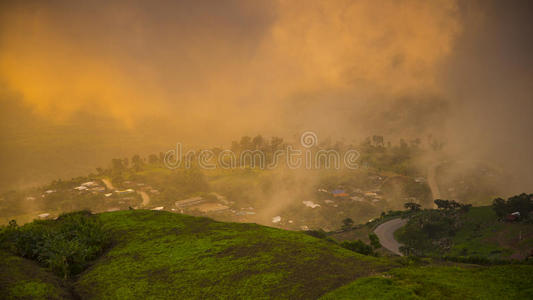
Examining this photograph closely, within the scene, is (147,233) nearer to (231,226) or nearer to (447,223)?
(231,226)

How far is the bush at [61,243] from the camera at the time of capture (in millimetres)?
17641

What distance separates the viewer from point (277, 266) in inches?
658

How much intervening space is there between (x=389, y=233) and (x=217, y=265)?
84.7 m

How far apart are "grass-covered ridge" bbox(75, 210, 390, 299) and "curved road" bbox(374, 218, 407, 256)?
63537 mm

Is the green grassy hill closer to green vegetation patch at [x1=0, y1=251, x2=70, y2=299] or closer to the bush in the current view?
green vegetation patch at [x1=0, y1=251, x2=70, y2=299]

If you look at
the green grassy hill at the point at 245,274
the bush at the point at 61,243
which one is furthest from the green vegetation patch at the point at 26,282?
the bush at the point at 61,243

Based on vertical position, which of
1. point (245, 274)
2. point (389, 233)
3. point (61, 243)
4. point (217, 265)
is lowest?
point (389, 233)

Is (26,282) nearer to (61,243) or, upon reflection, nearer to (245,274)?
(61,243)

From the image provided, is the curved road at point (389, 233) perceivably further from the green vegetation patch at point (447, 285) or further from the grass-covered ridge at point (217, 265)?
the green vegetation patch at point (447, 285)

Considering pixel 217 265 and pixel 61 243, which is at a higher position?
pixel 61 243

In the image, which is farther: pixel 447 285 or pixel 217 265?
pixel 217 265

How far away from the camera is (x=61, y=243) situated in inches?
762

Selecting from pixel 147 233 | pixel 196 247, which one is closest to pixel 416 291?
pixel 196 247

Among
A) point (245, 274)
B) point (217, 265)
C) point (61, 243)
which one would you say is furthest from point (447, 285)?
point (61, 243)
